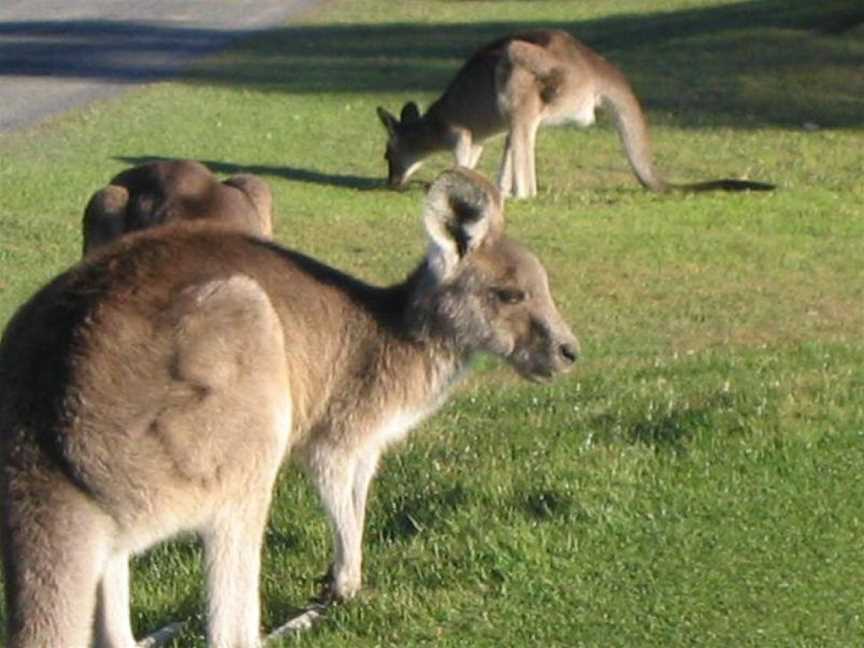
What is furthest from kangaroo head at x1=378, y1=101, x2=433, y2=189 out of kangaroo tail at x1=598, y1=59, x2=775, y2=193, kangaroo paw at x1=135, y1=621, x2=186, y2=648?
kangaroo paw at x1=135, y1=621, x2=186, y2=648

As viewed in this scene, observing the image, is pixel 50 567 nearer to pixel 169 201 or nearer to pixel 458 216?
pixel 458 216

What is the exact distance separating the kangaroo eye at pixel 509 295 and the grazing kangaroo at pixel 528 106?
11.2 m

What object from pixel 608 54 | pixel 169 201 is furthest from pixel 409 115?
pixel 169 201

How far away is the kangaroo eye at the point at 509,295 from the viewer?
6387mm

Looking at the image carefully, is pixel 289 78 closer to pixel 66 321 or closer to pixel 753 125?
pixel 753 125

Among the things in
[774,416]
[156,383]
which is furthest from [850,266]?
[156,383]

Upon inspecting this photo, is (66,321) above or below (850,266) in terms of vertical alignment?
above

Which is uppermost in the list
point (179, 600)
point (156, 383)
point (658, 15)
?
point (156, 383)

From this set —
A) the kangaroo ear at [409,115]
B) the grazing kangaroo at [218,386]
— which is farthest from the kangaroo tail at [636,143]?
the grazing kangaroo at [218,386]

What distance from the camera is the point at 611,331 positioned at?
12.4 meters

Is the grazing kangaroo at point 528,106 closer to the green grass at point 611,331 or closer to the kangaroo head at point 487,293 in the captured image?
the green grass at point 611,331

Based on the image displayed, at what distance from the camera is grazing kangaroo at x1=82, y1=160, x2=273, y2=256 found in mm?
9766

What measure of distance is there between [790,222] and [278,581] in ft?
32.8

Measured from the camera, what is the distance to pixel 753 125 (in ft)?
71.1
